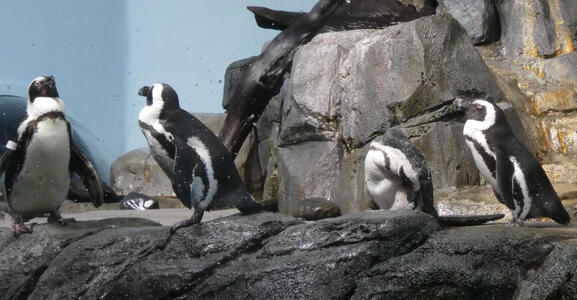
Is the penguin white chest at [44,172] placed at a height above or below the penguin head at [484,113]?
below

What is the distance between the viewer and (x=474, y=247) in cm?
282

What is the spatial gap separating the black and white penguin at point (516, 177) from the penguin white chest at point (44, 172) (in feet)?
7.37

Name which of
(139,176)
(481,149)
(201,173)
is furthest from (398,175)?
(139,176)

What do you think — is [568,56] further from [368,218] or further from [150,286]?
[150,286]

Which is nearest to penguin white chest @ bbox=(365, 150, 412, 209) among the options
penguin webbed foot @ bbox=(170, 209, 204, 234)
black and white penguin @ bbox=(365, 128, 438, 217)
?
black and white penguin @ bbox=(365, 128, 438, 217)

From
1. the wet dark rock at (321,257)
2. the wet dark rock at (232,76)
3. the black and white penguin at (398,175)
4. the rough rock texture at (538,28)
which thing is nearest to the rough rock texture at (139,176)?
the wet dark rock at (232,76)

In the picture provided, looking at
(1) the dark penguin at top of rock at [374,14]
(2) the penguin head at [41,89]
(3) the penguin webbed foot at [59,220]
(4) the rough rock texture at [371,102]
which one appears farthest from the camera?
(1) the dark penguin at top of rock at [374,14]

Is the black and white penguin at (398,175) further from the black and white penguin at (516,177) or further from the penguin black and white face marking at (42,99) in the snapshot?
the penguin black and white face marking at (42,99)

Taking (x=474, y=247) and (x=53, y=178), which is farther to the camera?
(x=53, y=178)

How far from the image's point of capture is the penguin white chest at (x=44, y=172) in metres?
3.90

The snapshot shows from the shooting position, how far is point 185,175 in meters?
3.43

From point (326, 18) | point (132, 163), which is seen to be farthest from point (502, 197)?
point (132, 163)

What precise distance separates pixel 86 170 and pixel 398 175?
1683 millimetres

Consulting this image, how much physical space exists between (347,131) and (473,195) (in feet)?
3.83
